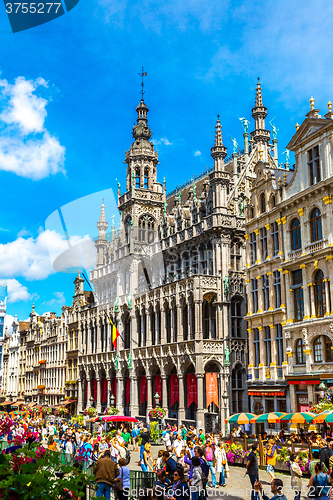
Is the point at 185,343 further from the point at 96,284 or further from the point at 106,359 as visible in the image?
the point at 96,284

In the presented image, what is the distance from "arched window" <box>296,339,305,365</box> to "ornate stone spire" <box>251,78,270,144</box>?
2379cm

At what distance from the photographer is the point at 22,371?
10288cm

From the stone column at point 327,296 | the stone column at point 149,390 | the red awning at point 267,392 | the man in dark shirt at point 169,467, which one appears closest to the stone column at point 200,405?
the red awning at point 267,392

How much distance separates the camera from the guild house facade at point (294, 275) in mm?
34500

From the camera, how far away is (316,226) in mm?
35781

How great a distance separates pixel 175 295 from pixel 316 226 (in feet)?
62.2

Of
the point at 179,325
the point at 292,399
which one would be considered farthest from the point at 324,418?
the point at 179,325

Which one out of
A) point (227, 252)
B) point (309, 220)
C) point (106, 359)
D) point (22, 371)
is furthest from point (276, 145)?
point (22, 371)

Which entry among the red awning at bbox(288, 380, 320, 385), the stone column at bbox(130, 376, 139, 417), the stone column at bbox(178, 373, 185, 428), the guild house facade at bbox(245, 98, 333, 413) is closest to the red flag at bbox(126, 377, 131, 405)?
the stone column at bbox(130, 376, 139, 417)

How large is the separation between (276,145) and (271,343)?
23255 mm

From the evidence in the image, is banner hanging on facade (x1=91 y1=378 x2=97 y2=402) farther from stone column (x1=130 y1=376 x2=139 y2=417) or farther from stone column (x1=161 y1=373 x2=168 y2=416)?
stone column (x1=161 y1=373 x2=168 y2=416)

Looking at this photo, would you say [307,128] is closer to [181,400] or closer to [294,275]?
[294,275]

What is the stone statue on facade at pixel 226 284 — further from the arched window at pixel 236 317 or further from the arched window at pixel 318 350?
the arched window at pixel 318 350

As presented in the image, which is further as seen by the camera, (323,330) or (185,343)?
(185,343)
